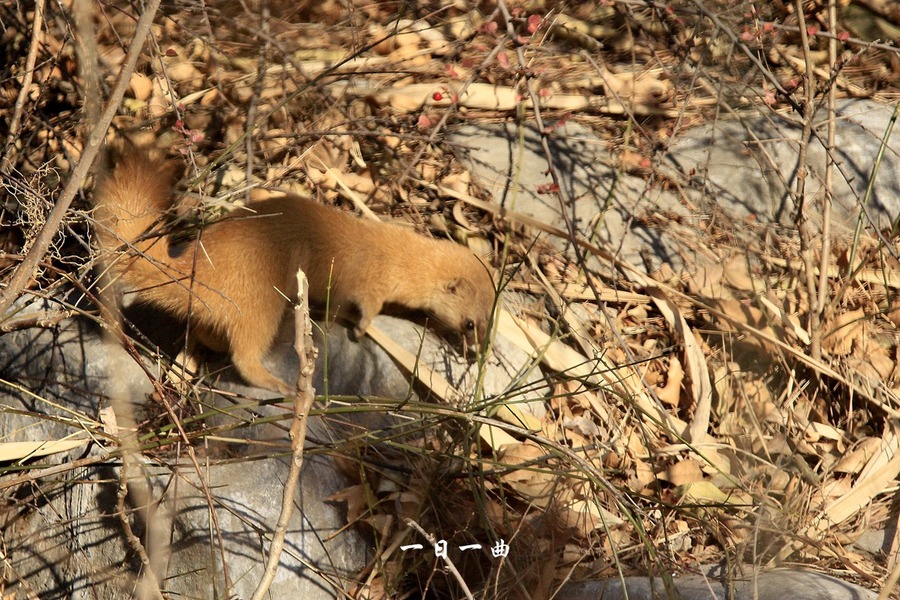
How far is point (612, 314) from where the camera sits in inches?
160

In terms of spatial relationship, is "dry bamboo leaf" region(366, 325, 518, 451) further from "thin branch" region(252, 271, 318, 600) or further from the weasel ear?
"thin branch" region(252, 271, 318, 600)

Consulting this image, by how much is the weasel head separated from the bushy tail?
136 centimetres

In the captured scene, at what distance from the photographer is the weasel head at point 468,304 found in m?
3.98

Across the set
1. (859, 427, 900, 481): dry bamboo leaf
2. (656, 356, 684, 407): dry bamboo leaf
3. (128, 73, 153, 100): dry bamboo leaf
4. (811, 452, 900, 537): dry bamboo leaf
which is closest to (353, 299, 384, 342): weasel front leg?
(656, 356, 684, 407): dry bamboo leaf

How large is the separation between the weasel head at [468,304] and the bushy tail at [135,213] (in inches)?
53.5

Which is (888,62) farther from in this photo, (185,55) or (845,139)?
(185,55)

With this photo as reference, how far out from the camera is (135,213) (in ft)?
10.2

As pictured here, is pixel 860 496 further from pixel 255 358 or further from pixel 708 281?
pixel 255 358

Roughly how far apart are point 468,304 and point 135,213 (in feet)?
5.24

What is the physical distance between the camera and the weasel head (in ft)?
13.1

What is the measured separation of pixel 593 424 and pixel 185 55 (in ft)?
9.83

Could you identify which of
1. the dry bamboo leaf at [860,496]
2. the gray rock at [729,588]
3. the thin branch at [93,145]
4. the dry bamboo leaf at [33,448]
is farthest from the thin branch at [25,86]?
the dry bamboo leaf at [860,496]

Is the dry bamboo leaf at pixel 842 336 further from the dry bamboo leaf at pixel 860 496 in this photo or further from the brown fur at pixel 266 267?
the brown fur at pixel 266 267

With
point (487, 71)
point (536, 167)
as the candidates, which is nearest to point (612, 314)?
point (536, 167)
